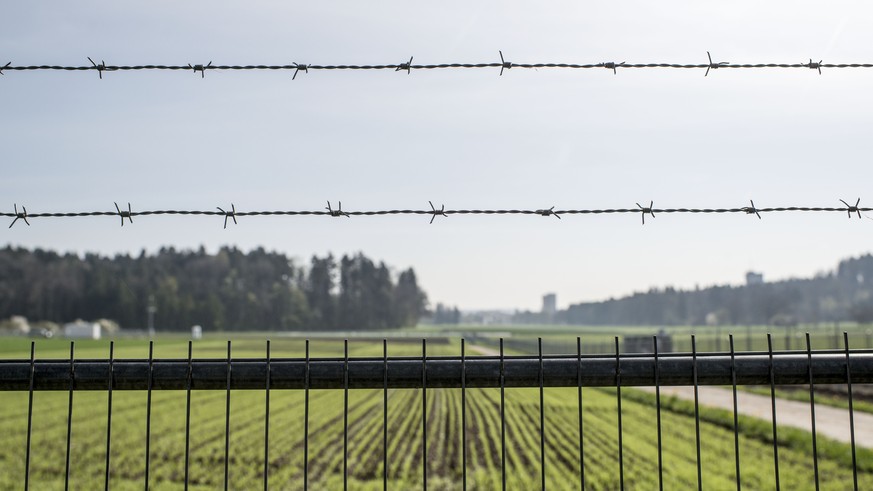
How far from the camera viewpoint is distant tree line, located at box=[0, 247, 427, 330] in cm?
6938

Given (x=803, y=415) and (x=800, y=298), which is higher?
(x=800, y=298)

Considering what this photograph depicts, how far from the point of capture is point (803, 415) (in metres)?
29.7

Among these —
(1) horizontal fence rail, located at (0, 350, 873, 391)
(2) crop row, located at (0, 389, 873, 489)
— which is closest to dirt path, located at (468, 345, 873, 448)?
(2) crop row, located at (0, 389, 873, 489)

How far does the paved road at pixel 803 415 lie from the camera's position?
82.9 feet

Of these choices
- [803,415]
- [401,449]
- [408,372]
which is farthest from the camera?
[803,415]

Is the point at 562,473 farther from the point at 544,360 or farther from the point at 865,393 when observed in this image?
the point at 865,393

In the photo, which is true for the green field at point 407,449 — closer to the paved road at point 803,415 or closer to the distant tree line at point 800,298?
the paved road at point 803,415

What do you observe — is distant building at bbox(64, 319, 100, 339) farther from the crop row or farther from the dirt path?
the dirt path

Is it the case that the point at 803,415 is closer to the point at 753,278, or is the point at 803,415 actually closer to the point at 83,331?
the point at 83,331

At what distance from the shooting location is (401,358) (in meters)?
2.79

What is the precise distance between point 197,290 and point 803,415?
2976 inches

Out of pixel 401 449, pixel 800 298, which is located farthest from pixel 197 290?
Result: pixel 800 298

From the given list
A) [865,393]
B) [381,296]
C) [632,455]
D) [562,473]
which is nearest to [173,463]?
[562,473]

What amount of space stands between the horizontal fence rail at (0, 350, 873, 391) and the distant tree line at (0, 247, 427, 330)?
70.5 m
